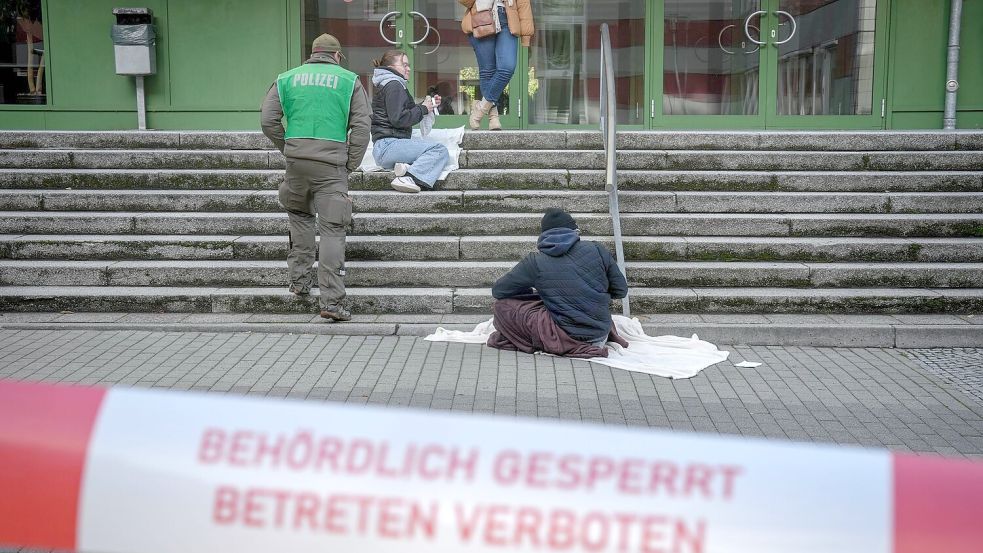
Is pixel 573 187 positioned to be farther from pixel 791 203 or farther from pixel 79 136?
pixel 79 136

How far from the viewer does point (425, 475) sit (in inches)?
88.2

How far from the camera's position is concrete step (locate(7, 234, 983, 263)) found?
8812 mm

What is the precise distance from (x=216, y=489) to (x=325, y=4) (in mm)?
11342

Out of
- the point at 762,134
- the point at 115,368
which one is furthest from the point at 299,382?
the point at 762,134

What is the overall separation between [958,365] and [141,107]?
31.8 ft

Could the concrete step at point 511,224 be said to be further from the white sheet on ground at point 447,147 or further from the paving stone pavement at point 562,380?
the paving stone pavement at point 562,380

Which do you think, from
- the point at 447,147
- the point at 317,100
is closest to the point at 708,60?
the point at 447,147

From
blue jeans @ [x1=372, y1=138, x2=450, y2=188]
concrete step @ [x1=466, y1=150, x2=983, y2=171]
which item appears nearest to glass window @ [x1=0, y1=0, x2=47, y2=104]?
blue jeans @ [x1=372, y1=138, x2=450, y2=188]

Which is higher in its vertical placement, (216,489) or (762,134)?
(762,134)

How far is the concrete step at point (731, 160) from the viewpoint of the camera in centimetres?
1006

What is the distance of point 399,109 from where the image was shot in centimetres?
977

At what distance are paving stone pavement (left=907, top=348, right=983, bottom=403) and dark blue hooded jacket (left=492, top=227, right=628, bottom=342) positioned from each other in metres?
2.24

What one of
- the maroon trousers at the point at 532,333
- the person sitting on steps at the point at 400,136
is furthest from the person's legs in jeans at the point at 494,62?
Result: the maroon trousers at the point at 532,333

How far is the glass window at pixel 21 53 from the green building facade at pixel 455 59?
14 mm
